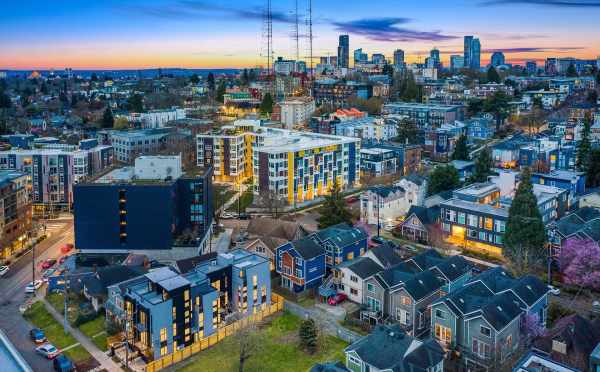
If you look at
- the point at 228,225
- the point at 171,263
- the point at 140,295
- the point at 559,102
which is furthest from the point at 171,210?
the point at 559,102

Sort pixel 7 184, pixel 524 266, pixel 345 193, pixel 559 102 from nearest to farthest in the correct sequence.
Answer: pixel 524 266, pixel 7 184, pixel 345 193, pixel 559 102

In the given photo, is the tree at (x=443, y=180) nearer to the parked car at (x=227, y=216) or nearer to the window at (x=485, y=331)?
the parked car at (x=227, y=216)

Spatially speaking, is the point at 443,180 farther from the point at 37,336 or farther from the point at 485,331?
the point at 37,336

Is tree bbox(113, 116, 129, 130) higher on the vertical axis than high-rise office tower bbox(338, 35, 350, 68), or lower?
lower

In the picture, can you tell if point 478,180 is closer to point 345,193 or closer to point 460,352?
point 345,193

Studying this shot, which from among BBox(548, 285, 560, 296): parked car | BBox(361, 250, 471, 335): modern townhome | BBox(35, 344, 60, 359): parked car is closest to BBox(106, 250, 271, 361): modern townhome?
BBox(35, 344, 60, 359): parked car

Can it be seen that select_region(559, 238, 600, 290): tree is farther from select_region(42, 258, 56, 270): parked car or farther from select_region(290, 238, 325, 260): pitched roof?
select_region(42, 258, 56, 270): parked car
